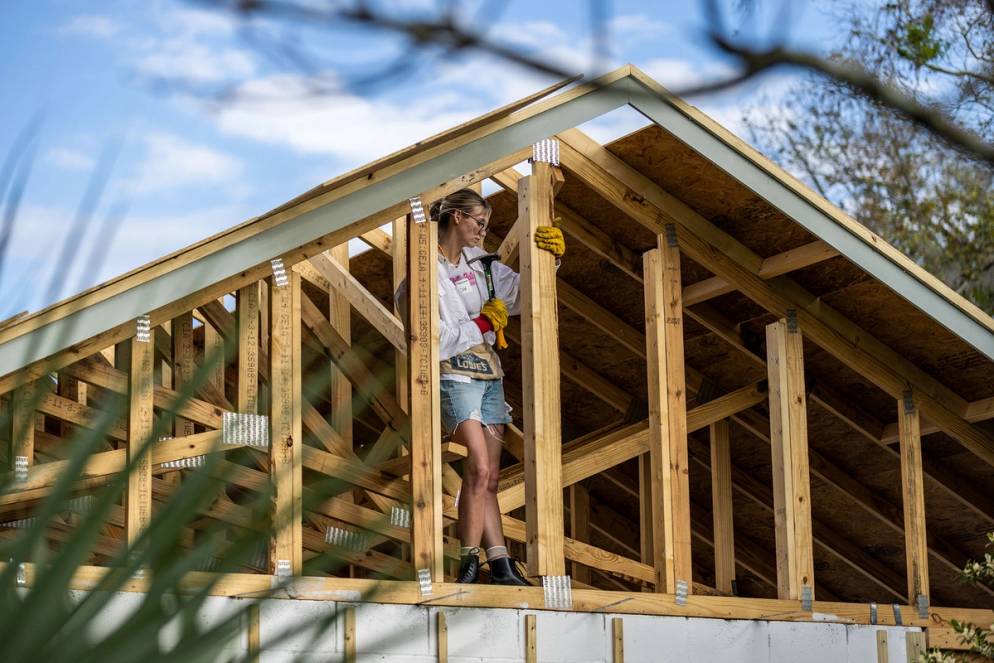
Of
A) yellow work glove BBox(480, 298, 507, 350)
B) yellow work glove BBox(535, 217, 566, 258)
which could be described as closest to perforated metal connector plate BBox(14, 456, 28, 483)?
yellow work glove BBox(535, 217, 566, 258)

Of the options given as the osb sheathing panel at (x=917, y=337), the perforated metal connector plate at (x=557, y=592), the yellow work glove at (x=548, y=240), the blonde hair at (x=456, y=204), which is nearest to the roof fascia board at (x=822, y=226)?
the osb sheathing panel at (x=917, y=337)

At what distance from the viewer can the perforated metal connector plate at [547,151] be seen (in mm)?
6574

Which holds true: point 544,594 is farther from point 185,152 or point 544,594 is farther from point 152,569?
point 152,569

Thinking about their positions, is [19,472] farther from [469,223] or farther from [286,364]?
[469,223]

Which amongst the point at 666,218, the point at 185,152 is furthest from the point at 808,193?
the point at 185,152

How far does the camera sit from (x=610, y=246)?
24.7ft

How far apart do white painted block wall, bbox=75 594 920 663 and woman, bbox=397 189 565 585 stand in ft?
0.81

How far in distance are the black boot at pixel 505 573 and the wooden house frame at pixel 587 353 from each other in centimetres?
9

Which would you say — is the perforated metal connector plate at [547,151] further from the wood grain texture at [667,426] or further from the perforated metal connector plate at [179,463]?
the perforated metal connector plate at [179,463]

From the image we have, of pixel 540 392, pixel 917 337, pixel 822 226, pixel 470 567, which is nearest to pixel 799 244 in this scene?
pixel 822 226

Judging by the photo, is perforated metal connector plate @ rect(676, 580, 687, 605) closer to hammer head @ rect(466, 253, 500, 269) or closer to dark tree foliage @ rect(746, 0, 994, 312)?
hammer head @ rect(466, 253, 500, 269)

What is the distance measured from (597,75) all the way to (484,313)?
5.05m

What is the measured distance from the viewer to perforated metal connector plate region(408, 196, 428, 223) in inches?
242

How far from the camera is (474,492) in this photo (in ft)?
20.3
